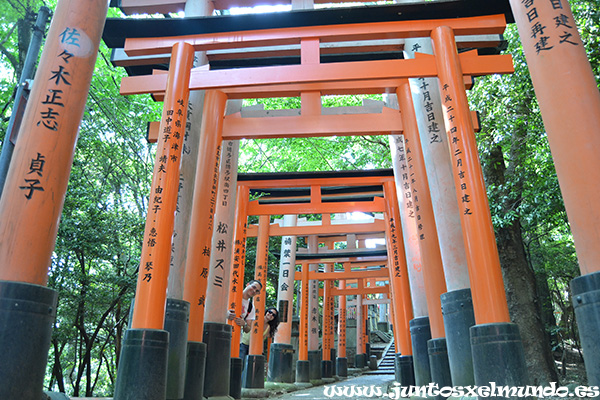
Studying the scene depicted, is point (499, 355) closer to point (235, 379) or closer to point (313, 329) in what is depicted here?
point (235, 379)

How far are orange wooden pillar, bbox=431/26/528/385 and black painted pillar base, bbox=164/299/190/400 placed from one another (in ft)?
9.69

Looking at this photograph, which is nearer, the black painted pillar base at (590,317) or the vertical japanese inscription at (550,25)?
the black painted pillar base at (590,317)

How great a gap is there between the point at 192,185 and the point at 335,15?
273 centimetres

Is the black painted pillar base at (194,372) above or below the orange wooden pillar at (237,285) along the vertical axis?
below

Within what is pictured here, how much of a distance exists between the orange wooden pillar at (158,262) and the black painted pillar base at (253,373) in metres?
5.70

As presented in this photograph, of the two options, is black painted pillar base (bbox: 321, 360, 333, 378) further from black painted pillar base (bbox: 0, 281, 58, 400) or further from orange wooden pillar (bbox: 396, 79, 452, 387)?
black painted pillar base (bbox: 0, 281, 58, 400)

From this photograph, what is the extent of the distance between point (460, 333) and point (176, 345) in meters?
2.97

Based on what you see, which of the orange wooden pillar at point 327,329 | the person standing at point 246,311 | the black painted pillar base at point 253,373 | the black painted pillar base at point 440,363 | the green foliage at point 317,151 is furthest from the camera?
the orange wooden pillar at point 327,329

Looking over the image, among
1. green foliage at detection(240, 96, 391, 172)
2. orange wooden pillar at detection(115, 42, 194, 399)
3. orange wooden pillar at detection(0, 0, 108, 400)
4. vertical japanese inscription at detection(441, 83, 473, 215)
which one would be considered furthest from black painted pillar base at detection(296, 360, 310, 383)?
orange wooden pillar at detection(0, 0, 108, 400)

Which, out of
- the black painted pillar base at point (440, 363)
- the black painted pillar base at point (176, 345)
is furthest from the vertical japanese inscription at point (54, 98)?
the black painted pillar base at point (440, 363)

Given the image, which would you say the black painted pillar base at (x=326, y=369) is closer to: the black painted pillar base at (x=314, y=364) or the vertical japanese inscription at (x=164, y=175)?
the black painted pillar base at (x=314, y=364)

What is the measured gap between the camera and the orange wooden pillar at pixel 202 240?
5284 millimetres

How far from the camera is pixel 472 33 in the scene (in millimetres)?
5211

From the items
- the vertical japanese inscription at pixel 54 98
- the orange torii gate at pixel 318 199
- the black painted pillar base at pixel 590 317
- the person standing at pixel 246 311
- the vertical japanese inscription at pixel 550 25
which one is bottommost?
the black painted pillar base at pixel 590 317
